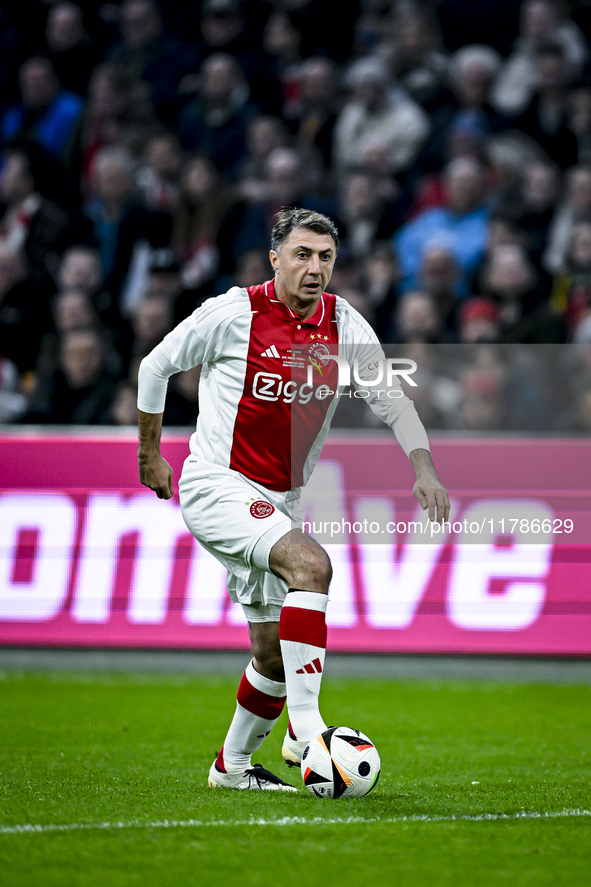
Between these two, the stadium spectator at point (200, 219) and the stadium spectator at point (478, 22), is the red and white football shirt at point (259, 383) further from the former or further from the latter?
the stadium spectator at point (478, 22)

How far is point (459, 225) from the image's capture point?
9.80m

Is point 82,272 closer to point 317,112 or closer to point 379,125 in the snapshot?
point 317,112

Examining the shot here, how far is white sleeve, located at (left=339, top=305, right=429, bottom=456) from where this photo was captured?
4.53 m

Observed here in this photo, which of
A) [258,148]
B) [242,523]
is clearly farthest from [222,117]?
[242,523]

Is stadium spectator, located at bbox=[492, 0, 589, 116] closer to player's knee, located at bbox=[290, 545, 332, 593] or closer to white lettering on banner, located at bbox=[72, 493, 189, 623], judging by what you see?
white lettering on banner, located at bbox=[72, 493, 189, 623]

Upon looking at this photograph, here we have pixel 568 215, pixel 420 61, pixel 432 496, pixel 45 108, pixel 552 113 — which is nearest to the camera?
pixel 432 496

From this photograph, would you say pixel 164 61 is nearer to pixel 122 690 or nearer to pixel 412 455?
pixel 122 690

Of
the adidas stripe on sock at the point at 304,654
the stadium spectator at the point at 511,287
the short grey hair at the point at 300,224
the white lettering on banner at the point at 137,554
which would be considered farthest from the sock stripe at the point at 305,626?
the stadium spectator at the point at 511,287

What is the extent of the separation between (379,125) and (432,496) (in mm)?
7355

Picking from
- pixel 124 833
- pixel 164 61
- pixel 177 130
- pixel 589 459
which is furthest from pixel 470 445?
pixel 164 61

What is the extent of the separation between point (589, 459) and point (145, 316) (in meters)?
3.91

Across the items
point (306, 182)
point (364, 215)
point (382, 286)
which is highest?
point (306, 182)

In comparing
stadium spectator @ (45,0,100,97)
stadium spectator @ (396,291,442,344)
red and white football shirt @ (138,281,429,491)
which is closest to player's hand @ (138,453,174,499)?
red and white football shirt @ (138,281,429,491)

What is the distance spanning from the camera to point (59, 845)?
11.4ft
